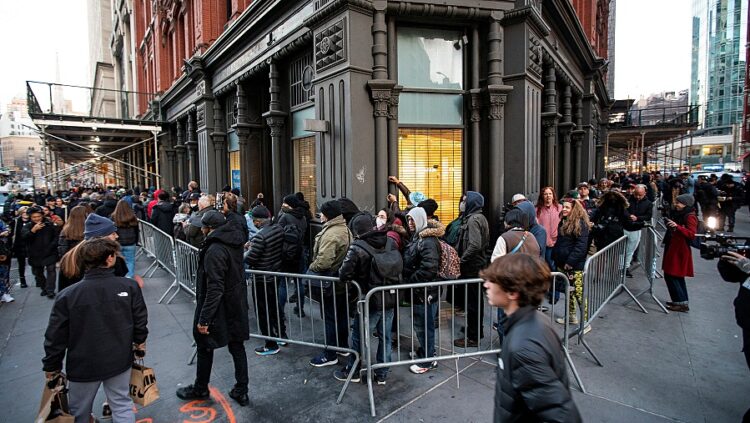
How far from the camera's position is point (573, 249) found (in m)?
6.14

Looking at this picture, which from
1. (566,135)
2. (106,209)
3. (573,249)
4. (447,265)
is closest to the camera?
(447,265)

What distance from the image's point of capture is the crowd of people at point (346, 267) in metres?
3.07

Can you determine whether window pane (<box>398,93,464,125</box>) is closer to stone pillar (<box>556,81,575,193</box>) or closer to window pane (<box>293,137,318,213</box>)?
window pane (<box>293,137,318,213</box>)

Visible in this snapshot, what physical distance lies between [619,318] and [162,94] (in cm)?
2369

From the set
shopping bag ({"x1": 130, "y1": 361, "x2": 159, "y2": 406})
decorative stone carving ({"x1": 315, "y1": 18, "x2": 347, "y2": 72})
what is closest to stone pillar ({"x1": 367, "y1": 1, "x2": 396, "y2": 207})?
decorative stone carving ({"x1": 315, "y1": 18, "x2": 347, "y2": 72})

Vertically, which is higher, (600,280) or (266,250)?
(266,250)

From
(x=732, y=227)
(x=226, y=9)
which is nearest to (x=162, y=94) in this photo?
(x=226, y=9)

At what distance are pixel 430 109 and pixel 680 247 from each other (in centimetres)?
523

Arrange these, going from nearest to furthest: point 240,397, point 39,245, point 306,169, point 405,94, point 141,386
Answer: point 141,386, point 240,397, point 39,245, point 405,94, point 306,169

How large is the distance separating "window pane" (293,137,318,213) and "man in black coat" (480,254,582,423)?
783cm

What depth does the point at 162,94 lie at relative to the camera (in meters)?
22.5

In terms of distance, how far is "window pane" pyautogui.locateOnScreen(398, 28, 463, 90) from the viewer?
886cm

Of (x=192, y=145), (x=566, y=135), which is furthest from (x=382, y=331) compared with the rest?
(x=192, y=145)

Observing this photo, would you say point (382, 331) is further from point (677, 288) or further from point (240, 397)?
point (677, 288)
